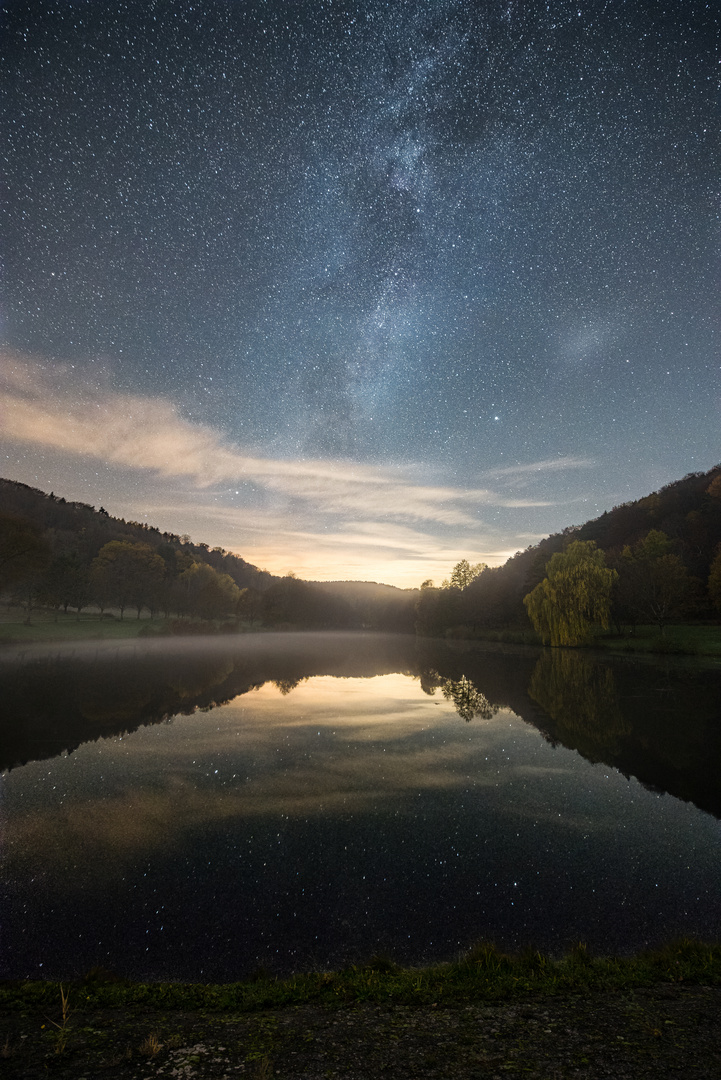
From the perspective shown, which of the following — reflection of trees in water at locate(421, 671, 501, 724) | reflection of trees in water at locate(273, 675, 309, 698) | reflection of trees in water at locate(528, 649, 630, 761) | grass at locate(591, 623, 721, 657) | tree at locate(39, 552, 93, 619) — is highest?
tree at locate(39, 552, 93, 619)

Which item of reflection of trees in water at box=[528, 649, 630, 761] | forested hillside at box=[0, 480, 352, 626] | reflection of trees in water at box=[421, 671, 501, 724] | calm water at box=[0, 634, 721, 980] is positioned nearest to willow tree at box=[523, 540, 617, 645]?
reflection of trees in water at box=[528, 649, 630, 761]

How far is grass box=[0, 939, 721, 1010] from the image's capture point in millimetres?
4891

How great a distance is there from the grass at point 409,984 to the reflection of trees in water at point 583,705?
10.2m

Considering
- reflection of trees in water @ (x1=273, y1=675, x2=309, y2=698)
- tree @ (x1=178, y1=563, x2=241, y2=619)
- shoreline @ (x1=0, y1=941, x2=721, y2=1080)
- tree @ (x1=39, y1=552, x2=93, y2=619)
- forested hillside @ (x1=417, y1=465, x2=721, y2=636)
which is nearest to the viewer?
shoreline @ (x1=0, y1=941, x2=721, y2=1080)

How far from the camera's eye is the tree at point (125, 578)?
288 ft

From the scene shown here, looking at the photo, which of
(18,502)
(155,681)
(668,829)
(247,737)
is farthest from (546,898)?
(18,502)

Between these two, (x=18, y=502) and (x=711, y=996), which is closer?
(x=711, y=996)

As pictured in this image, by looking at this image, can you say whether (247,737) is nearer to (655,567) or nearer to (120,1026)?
(120,1026)

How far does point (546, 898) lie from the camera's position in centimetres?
729

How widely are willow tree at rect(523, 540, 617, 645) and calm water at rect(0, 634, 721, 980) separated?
120 ft

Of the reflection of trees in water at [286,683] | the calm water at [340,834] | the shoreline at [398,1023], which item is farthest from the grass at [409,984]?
the reflection of trees in water at [286,683]

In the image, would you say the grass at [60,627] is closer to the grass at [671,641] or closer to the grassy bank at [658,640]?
the grassy bank at [658,640]

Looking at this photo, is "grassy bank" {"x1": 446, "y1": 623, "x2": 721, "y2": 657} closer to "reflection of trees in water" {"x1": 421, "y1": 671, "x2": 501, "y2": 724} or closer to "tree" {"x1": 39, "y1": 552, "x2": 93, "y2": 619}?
"reflection of trees in water" {"x1": 421, "y1": 671, "x2": 501, "y2": 724}

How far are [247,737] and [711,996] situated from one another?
14.4 m
